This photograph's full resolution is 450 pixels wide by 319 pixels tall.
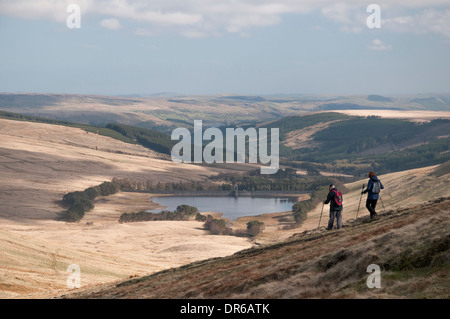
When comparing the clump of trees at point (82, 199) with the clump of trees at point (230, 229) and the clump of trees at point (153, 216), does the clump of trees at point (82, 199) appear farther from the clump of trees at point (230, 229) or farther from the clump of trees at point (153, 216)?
the clump of trees at point (230, 229)

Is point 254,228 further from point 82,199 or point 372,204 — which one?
point 372,204

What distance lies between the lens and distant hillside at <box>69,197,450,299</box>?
58.2 ft

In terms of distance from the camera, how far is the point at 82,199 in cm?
13438

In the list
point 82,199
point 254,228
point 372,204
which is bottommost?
point 254,228

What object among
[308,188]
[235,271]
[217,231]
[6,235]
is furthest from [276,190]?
[235,271]

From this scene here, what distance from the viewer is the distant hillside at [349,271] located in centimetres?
1773

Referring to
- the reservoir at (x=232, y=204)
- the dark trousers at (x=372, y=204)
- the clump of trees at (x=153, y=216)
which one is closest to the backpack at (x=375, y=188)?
the dark trousers at (x=372, y=204)

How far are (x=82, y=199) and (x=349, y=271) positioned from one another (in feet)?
394

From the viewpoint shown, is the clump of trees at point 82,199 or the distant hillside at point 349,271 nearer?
the distant hillside at point 349,271

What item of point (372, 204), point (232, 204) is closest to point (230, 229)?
point (232, 204)

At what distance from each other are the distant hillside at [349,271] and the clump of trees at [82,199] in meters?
93.5

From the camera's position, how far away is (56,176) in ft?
548
